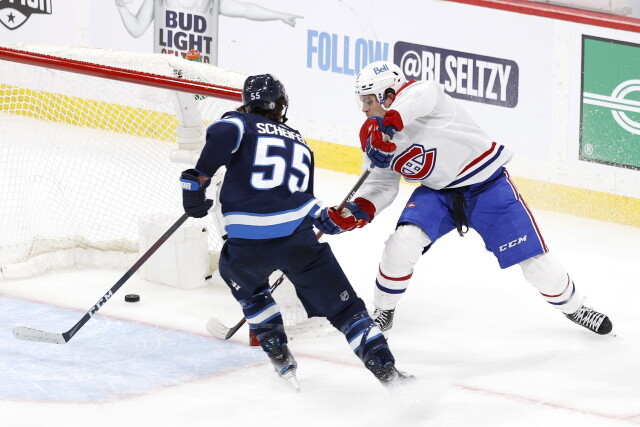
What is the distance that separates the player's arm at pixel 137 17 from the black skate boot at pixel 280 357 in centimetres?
356

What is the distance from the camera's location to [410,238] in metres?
4.69

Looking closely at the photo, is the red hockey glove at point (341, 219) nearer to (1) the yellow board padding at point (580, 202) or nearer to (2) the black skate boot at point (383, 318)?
(2) the black skate boot at point (383, 318)

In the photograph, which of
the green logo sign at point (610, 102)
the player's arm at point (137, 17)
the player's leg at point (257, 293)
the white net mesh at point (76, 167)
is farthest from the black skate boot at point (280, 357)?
the player's arm at point (137, 17)

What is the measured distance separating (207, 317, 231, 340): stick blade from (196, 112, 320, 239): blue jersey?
0.77 meters

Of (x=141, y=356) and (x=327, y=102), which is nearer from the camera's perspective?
(x=141, y=356)

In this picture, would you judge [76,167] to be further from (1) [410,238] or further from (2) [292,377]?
(2) [292,377]

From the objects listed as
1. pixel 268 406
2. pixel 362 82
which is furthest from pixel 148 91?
pixel 268 406

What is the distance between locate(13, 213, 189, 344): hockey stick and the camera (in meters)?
4.70

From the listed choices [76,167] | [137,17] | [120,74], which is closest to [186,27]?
[137,17]

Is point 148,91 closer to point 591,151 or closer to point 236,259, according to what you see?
point 236,259

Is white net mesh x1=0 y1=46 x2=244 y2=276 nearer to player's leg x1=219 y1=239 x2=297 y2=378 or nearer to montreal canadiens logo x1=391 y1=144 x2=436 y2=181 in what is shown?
montreal canadiens logo x1=391 y1=144 x2=436 y2=181

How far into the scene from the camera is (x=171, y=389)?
441cm

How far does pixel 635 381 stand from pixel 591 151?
1.98 meters

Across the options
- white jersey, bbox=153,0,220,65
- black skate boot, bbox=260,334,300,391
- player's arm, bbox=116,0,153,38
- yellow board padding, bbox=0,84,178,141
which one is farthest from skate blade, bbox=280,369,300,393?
player's arm, bbox=116,0,153,38
